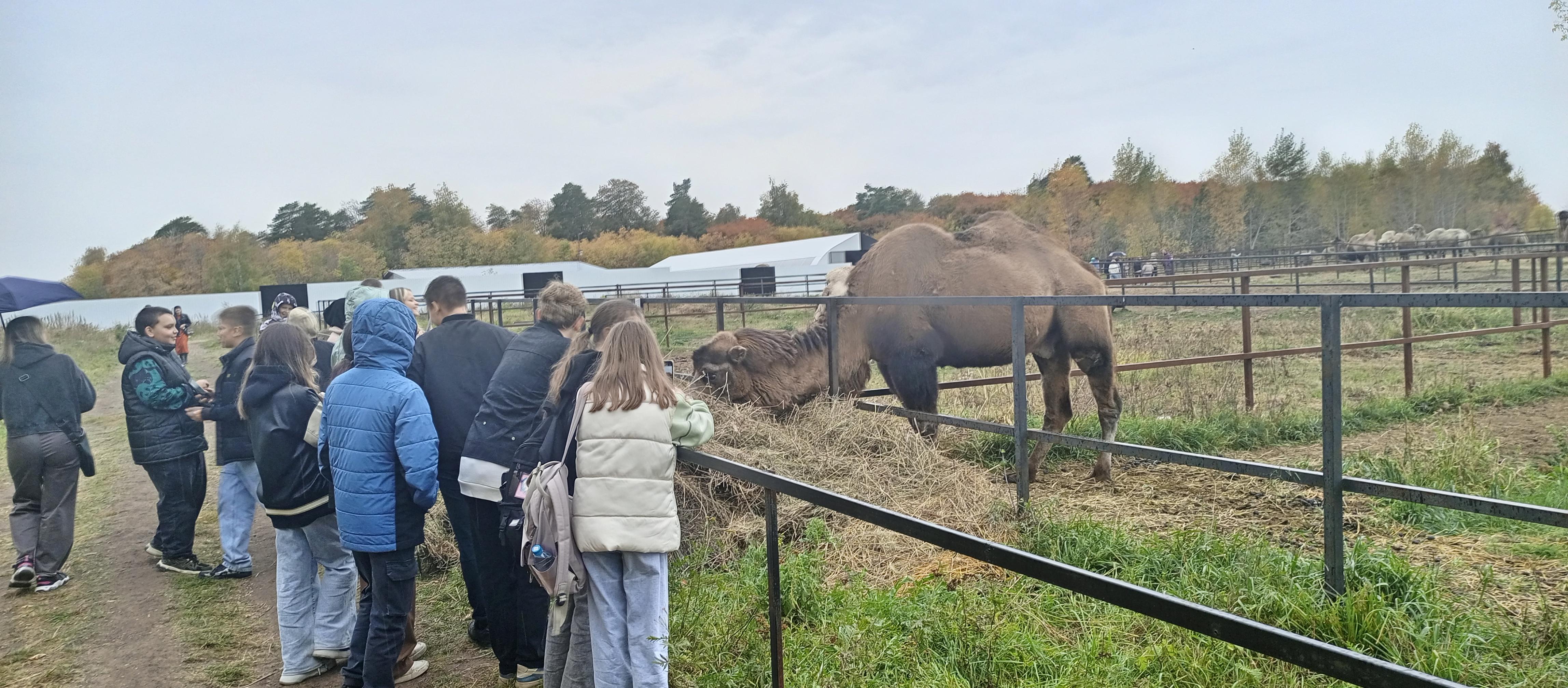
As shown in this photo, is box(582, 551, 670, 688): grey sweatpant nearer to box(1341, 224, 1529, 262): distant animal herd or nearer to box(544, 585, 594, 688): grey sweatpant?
box(544, 585, 594, 688): grey sweatpant

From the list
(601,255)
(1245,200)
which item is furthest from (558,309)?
(1245,200)

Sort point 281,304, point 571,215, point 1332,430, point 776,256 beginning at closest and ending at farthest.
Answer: point 1332,430, point 281,304, point 776,256, point 571,215

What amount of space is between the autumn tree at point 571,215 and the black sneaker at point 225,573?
239ft

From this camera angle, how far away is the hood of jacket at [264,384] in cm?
418

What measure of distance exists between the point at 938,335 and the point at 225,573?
16.6ft

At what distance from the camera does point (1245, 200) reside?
64.4 metres

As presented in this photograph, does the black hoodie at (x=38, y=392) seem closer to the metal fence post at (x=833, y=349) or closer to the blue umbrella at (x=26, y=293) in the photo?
the blue umbrella at (x=26, y=293)

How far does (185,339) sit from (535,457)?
434 inches

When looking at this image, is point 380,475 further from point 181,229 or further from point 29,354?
point 181,229

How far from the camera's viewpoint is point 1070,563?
4.23 meters

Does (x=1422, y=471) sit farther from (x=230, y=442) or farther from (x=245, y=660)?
(x=230, y=442)

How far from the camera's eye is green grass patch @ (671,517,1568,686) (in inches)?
109

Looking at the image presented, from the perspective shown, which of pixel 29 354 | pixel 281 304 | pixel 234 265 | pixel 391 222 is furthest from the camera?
pixel 391 222

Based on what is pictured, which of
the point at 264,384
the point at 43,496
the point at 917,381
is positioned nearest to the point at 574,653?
the point at 264,384
